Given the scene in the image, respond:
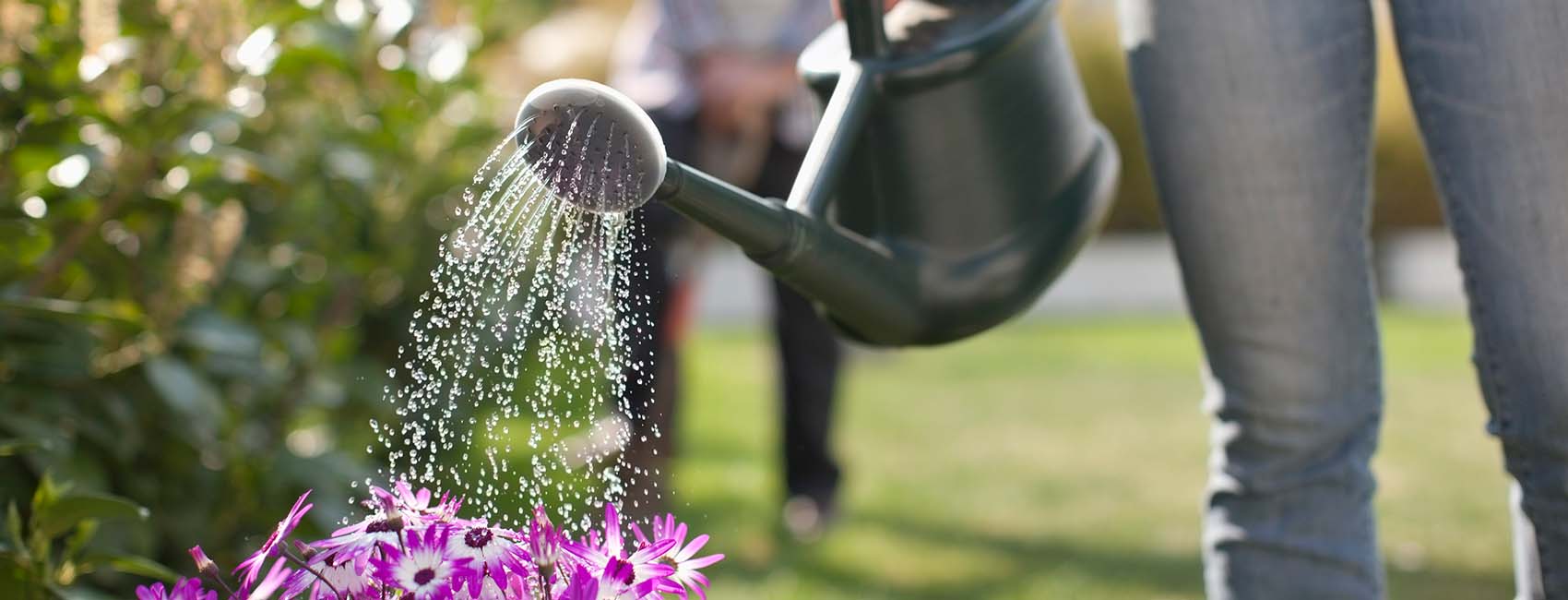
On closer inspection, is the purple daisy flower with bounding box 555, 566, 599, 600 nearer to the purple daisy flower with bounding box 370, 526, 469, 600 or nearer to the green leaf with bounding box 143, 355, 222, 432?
the purple daisy flower with bounding box 370, 526, 469, 600

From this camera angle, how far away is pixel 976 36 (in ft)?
4.68

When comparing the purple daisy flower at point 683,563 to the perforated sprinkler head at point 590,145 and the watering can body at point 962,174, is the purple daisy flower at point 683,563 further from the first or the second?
the watering can body at point 962,174

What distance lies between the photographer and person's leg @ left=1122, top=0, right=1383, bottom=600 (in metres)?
1.35

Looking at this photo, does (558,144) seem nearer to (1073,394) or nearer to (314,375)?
(314,375)

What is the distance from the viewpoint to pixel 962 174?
145 cm

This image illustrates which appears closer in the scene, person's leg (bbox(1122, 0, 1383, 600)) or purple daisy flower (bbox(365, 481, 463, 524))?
purple daisy flower (bbox(365, 481, 463, 524))

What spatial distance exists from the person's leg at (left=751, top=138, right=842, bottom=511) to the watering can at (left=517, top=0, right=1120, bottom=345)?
158 centimetres

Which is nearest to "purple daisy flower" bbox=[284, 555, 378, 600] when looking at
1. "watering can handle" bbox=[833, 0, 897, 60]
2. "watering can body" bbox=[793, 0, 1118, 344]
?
"watering can body" bbox=[793, 0, 1118, 344]

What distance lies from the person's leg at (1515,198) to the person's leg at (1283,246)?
0.26 ft

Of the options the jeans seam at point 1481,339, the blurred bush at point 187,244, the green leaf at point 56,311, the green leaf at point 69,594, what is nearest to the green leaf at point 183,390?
the blurred bush at point 187,244

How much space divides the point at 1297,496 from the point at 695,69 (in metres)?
1.88

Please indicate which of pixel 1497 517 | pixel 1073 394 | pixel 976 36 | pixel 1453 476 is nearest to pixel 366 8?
pixel 976 36

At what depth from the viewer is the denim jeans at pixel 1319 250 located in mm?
1272

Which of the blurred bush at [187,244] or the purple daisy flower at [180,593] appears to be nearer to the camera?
the purple daisy flower at [180,593]
